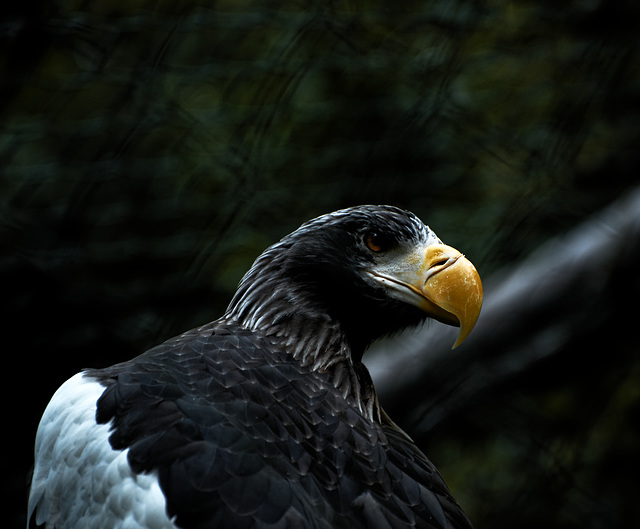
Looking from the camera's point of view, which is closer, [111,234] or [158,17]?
[158,17]

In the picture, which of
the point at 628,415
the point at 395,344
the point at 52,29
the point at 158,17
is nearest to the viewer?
the point at 395,344

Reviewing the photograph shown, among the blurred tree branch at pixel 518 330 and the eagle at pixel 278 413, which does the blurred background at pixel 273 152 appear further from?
the eagle at pixel 278 413

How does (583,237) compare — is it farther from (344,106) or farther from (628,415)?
(628,415)

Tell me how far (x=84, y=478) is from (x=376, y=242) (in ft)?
2.13

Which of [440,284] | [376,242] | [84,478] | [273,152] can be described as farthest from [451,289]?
[273,152]

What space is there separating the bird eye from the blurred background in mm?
516

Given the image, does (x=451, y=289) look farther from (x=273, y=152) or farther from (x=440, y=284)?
(x=273, y=152)

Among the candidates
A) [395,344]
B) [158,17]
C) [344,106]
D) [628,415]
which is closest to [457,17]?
[344,106]

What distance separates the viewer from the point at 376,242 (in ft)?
5.03

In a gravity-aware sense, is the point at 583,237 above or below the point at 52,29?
above

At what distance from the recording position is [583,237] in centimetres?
189

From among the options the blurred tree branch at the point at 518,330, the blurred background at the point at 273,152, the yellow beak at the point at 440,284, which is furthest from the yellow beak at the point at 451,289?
the blurred background at the point at 273,152

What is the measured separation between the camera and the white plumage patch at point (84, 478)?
3.59 ft

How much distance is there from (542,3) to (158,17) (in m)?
1.16
